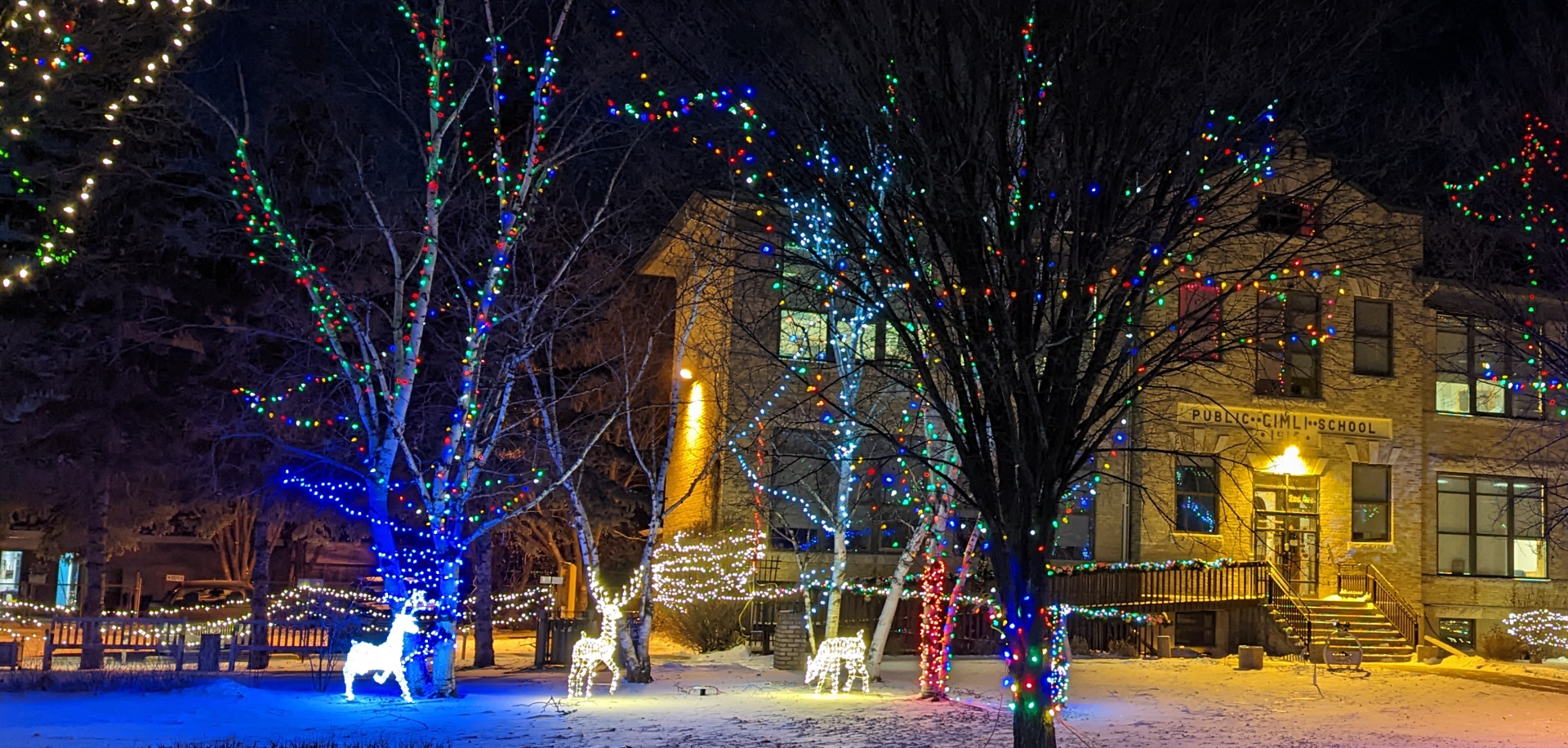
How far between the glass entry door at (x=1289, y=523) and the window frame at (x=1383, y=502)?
0.87m

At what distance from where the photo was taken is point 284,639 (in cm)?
2430

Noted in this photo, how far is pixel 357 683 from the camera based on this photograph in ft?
62.4

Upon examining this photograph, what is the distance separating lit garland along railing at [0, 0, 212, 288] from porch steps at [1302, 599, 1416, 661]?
20290 mm

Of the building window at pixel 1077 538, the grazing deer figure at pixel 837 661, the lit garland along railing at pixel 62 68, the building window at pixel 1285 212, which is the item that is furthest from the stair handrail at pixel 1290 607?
the lit garland along railing at pixel 62 68

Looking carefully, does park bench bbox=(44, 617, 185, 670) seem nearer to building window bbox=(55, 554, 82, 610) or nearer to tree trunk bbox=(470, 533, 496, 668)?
tree trunk bbox=(470, 533, 496, 668)

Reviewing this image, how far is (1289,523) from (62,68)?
24.7 metres

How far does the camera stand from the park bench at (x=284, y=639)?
21.3 meters

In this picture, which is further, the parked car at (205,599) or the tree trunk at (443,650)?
the parked car at (205,599)

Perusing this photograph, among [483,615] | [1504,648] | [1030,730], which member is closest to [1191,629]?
[1504,648]

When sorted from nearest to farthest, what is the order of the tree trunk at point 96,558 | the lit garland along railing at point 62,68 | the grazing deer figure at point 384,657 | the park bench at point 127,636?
the lit garland along railing at point 62,68
the grazing deer figure at point 384,657
the park bench at point 127,636
the tree trunk at point 96,558

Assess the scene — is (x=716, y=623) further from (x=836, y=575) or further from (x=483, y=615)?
(x=836, y=575)

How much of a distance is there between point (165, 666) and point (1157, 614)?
18.1 meters

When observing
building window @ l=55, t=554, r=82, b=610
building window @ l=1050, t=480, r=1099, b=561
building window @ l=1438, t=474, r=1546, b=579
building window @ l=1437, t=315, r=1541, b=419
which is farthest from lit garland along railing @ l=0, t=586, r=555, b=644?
building window @ l=1437, t=315, r=1541, b=419

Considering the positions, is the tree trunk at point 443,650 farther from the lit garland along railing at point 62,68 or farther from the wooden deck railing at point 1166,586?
the wooden deck railing at point 1166,586
